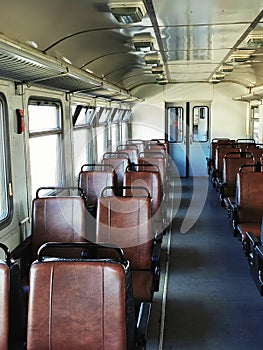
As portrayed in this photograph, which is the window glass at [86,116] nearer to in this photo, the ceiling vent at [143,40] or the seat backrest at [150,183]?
the seat backrest at [150,183]

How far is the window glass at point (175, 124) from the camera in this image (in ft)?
35.6

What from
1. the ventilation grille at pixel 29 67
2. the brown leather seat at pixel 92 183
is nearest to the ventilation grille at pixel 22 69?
the ventilation grille at pixel 29 67

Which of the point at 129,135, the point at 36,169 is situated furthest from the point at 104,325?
the point at 129,135

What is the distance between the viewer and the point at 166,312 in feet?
11.4

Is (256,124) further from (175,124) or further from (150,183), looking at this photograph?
(150,183)

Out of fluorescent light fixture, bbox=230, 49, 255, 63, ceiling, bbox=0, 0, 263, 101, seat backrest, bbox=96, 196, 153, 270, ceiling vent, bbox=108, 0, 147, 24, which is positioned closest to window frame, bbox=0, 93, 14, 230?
ceiling, bbox=0, 0, 263, 101

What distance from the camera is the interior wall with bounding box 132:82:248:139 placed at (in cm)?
1055

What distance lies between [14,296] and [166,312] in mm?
1825

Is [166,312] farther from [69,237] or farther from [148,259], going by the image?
[69,237]

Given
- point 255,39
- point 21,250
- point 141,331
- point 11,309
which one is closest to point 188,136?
point 255,39

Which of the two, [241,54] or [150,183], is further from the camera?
[241,54]

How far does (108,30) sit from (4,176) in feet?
5.36

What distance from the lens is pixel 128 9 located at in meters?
2.76

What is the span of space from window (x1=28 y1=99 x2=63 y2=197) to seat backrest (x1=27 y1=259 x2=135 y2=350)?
236 cm
